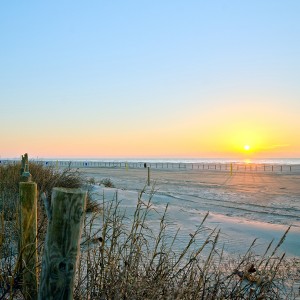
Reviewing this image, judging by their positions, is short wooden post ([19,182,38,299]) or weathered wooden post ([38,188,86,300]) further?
short wooden post ([19,182,38,299])

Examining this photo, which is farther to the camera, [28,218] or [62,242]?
[28,218]

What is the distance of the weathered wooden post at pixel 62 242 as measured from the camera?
92.5 inches

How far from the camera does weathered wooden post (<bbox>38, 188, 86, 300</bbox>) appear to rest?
235 cm

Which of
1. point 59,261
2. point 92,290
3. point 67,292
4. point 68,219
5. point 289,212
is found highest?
point 68,219

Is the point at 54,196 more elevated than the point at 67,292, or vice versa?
the point at 54,196

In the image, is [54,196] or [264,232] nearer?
[54,196]

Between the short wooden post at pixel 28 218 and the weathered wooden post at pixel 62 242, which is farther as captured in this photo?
the short wooden post at pixel 28 218

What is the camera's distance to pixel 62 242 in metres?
2.39

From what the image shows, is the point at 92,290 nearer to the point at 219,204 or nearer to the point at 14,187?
the point at 14,187

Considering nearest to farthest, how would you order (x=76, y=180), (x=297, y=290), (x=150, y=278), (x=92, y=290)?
(x=92, y=290) < (x=150, y=278) < (x=297, y=290) < (x=76, y=180)

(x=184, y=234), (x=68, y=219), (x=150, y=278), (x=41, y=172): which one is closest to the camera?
(x=68, y=219)

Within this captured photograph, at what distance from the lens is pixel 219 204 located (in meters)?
18.0

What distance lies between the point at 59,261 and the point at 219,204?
16090 millimetres

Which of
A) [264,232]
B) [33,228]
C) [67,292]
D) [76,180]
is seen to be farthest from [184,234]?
[67,292]
